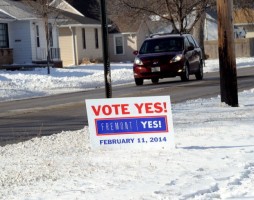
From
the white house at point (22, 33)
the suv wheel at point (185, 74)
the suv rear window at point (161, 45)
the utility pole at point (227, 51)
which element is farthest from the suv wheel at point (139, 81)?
the white house at point (22, 33)

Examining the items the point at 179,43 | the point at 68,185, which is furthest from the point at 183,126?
the point at 179,43

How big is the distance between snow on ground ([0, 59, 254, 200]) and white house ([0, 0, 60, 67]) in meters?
33.5

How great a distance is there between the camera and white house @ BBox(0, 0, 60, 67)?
147 ft

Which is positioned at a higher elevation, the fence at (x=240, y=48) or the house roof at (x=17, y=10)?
the house roof at (x=17, y=10)

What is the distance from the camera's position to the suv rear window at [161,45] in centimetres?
2723

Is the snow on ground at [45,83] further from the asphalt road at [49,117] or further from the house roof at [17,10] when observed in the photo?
the house roof at [17,10]

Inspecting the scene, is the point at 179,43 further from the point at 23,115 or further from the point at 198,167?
the point at 198,167

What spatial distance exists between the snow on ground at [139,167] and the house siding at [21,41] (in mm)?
34264

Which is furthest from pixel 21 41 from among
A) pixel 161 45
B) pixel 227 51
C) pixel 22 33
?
pixel 227 51

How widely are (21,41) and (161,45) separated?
801 inches

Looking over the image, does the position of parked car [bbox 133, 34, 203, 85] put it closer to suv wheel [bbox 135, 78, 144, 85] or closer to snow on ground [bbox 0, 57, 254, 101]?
suv wheel [bbox 135, 78, 144, 85]

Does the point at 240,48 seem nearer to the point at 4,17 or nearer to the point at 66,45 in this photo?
the point at 66,45

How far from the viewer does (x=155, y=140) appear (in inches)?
376

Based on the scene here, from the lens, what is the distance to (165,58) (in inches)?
1045
